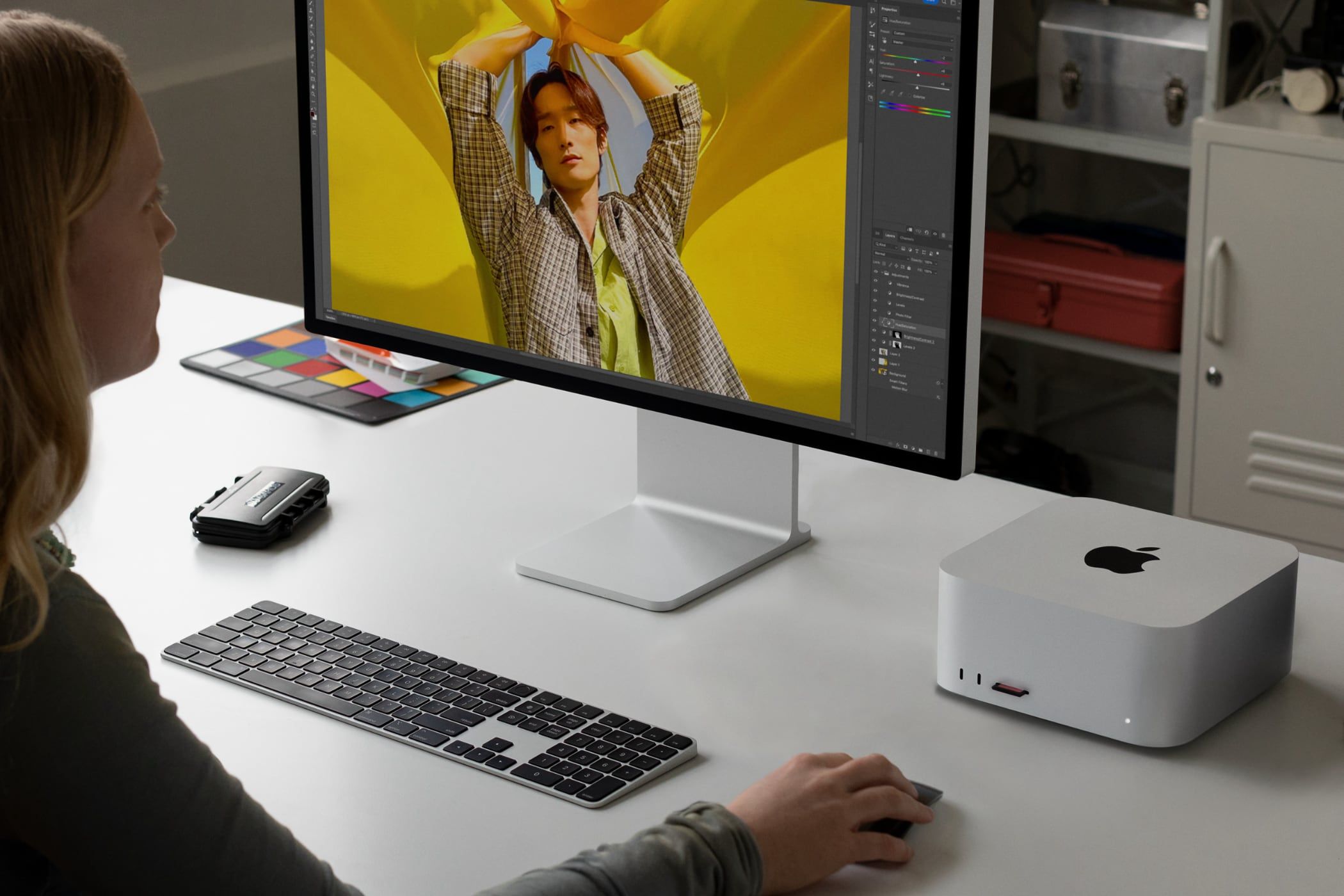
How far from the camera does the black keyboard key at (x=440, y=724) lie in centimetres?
112

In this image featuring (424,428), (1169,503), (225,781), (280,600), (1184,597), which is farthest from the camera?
(1169,503)

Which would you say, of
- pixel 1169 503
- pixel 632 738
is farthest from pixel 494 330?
pixel 1169 503

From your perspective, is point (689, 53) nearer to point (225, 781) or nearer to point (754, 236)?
point (754, 236)

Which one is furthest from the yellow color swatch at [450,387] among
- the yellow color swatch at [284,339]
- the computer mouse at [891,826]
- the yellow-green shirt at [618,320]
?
the computer mouse at [891,826]

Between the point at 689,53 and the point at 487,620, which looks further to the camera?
the point at 487,620

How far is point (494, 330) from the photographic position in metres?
1.36

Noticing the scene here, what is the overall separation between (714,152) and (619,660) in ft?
1.25

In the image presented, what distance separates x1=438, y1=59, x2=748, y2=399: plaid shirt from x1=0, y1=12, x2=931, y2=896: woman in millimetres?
413

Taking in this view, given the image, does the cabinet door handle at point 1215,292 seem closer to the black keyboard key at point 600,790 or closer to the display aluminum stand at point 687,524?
the display aluminum stand at point 687,524

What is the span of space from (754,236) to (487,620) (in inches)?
14.5

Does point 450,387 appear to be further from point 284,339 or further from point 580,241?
point 580,241

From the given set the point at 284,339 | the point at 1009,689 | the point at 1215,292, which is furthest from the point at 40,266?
the point at 1215,292

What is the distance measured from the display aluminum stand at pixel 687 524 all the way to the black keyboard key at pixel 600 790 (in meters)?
0.25

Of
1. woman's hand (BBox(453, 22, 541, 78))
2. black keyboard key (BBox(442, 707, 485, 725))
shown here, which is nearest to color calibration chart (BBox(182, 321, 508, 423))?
woman's hand (BBox(453, 22, 541, 78))
